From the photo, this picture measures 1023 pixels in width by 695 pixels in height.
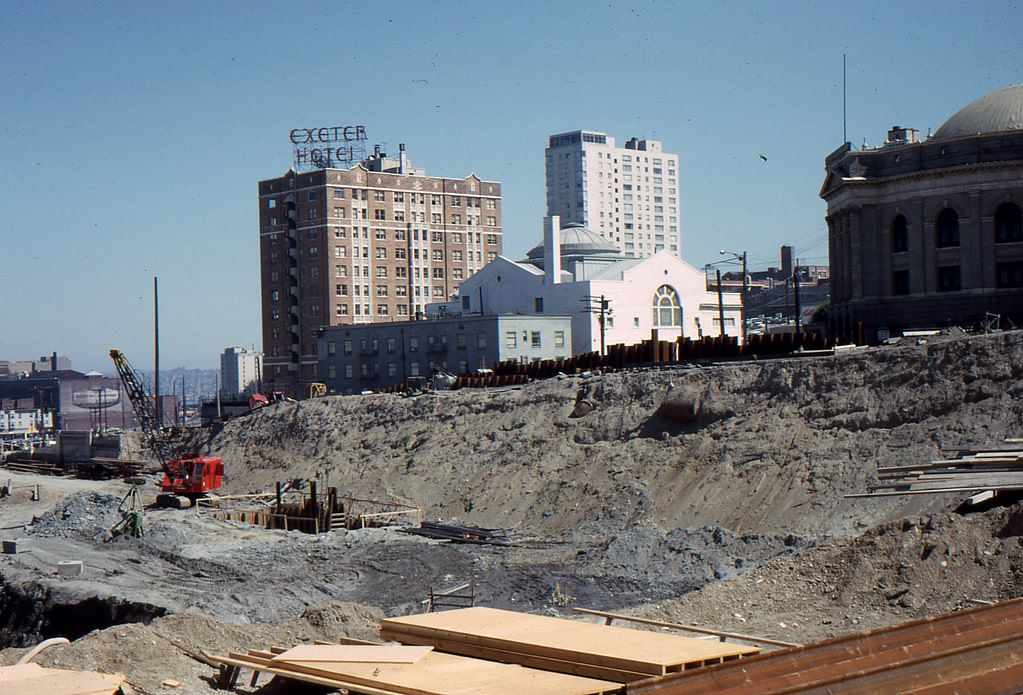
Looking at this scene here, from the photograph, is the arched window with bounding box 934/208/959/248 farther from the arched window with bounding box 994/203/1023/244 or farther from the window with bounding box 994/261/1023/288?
the window with bounding box 994/261/1023/288

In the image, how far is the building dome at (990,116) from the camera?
2660 inches

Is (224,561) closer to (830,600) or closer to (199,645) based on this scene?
(199,645)

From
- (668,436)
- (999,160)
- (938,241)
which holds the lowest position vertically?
(668,436)

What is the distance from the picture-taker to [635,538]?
122 ft

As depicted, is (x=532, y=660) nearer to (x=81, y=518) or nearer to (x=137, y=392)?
(x=81, y=518)

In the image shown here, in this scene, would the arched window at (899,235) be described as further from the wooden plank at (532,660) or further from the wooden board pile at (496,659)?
the wooden plank at (532,660)

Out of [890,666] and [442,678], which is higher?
[890,666]

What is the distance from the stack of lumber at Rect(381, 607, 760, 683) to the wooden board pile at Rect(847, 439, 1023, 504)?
11.5 metres

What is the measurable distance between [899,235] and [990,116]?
29.0 ft

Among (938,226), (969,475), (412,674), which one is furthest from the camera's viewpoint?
(938,226)

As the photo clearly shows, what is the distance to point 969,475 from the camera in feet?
84.2

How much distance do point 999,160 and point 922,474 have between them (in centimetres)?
4577

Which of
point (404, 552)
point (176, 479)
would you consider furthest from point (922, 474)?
point (176, 479)

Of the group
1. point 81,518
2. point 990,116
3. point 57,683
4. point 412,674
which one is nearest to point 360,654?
point 412,674
